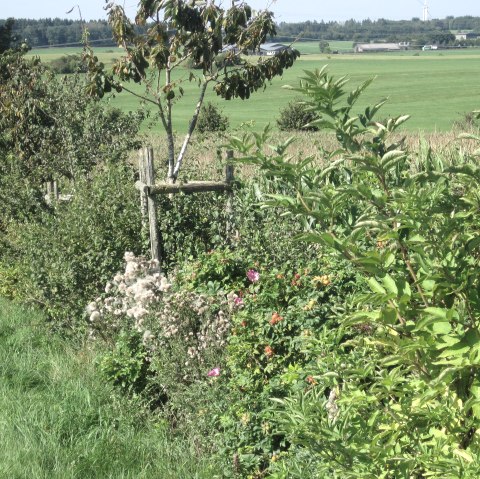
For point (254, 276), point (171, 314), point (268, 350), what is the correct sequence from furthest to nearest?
point (171, 314) < point (254, 276) < point (268, 350)

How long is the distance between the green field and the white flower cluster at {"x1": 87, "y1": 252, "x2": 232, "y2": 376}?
34.3 m

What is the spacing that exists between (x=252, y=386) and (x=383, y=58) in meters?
131

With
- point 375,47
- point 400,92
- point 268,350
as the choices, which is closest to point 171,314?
point 268,350

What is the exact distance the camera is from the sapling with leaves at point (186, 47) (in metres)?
9.45

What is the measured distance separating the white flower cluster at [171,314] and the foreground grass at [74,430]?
486 mm

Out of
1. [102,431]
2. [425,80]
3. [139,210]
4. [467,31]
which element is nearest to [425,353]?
[102,431]

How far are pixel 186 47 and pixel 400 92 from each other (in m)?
71.6

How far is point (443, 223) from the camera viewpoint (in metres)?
2.79

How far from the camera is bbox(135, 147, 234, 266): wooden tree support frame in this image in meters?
7.86

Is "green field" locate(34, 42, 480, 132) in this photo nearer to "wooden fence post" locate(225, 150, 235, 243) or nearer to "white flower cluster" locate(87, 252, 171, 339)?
"wooden fence post" locate(225, 150, 235, 243)

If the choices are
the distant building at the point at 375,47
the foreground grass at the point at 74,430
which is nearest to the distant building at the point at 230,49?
the foreground grass at the point at 74,430

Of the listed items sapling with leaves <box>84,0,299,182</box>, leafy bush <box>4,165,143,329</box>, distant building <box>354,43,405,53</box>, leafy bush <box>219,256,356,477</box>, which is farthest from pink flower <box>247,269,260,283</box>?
distant building <box>354,43,405,53</box>

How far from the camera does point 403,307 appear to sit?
2674 millimetres

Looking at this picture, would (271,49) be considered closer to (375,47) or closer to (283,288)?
(283,288)
